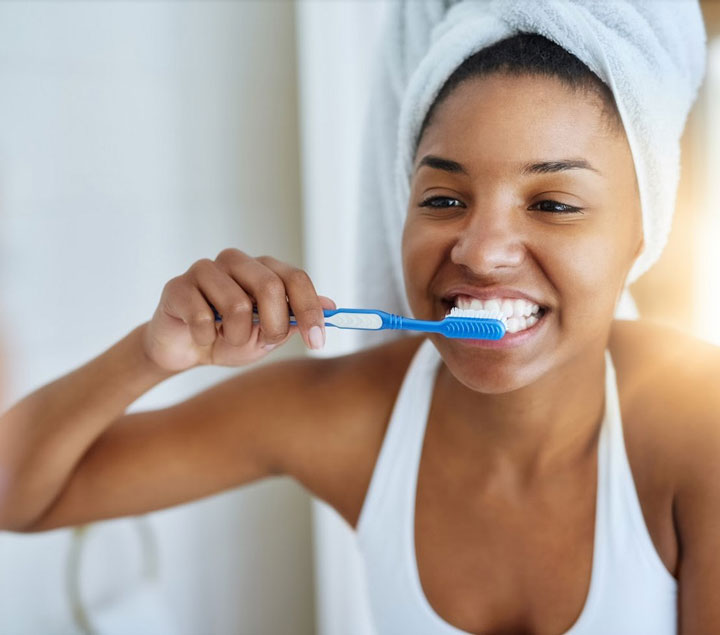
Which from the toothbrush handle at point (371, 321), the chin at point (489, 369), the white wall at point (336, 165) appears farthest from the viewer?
the white wall at point (336, 165)

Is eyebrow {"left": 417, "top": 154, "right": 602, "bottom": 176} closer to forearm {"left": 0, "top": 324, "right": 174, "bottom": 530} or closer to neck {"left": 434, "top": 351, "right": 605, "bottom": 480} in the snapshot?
neck {"left": 434, "top": 351, "right": 605, "bottom": 480}

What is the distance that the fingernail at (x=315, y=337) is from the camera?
589mm

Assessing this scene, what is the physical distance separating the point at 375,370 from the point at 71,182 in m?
0.50

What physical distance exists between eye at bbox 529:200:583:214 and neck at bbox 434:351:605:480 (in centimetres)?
18

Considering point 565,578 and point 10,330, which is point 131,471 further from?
point 565,578

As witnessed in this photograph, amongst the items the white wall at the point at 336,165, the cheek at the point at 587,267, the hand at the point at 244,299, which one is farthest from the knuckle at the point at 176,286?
the white wall at the point at 336,165

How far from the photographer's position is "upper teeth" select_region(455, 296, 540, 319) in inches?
25.5

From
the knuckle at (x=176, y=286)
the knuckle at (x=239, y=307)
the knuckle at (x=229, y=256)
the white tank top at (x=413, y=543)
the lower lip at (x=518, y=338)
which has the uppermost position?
the knuckle at (x=229, y=256)

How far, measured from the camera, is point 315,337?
590 mm

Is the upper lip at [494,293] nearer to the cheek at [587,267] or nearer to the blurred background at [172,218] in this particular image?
the cheek at [587,267]

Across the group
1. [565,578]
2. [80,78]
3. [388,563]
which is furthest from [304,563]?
[80,78]

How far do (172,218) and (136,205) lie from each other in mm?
63

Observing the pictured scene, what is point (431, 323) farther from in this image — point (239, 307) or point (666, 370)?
point (666, 370)

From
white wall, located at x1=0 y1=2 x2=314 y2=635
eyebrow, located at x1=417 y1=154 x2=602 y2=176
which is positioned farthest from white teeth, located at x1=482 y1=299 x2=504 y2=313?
white wall, located at x1=0 y1=2 x2=314 y2=635
